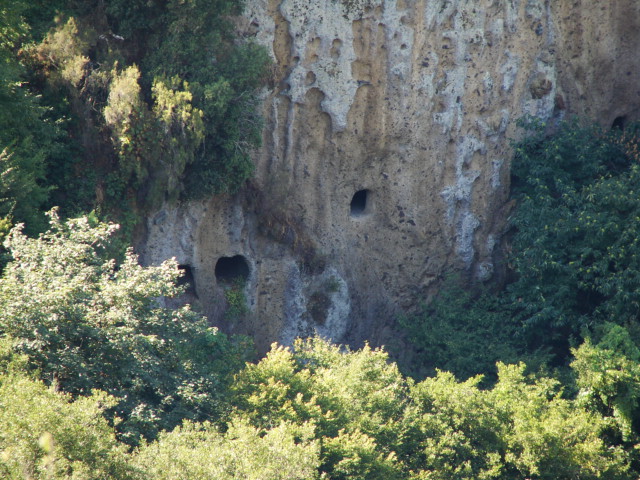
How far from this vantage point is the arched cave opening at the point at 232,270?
18344 mm

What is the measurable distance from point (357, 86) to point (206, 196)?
4.34 m

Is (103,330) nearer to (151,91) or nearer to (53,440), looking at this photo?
(53,440)

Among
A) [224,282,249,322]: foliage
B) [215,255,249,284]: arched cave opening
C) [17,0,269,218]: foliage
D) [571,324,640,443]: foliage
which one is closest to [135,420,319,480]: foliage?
[17,0,269,218]: foliage

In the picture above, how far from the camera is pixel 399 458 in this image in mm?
12844

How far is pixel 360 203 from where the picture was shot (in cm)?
2000

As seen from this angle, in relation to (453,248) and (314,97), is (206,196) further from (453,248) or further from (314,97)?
(453,248)

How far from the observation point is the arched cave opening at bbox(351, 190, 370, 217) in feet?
64.5

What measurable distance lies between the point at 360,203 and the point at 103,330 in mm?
9843

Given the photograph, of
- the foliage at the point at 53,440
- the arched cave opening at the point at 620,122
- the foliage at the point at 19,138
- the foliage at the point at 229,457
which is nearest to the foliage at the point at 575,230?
the arched cave opening at the point at 620,122

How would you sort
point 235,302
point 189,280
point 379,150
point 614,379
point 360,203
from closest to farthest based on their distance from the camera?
point 614,379 < point 189,280 < point 235,302 < point 379,150 < point 360,203

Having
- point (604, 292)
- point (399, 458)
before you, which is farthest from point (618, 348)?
point (399, 458)

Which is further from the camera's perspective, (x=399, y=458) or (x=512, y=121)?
(x=512, y=121)

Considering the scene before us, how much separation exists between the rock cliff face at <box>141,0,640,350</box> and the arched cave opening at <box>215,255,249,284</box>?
0.12 feet

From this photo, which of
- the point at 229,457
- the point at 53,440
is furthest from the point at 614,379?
the point at 53,440
